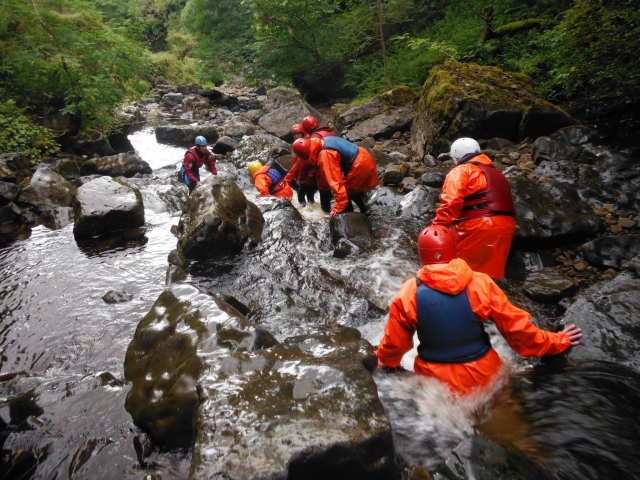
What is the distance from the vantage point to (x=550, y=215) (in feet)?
16.9

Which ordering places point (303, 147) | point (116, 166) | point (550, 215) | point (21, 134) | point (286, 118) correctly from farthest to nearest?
point (286, 118) < point (116, 166) < point (21, 134) < point (303, 147) < point (550, 215)

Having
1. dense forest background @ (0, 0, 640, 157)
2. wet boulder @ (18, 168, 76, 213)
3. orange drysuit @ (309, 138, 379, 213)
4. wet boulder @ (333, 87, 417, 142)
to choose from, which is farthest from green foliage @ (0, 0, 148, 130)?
orange drysuit @ (309, 138, 379, 213)

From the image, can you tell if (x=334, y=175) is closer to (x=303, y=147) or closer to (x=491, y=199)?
(x=303, y=147)

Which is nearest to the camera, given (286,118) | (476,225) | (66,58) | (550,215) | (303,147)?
(476,225)

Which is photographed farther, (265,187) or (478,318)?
(265,187)

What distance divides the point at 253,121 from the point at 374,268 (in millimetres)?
13325

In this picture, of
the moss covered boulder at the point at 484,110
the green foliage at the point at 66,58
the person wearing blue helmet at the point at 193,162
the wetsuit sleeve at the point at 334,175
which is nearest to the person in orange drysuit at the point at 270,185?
the person wearing blue helmet at the point at 193,162

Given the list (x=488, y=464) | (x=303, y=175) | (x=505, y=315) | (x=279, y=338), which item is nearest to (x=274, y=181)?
(x=303, y=175)

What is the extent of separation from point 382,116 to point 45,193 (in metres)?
9.31

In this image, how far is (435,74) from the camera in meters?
9.45

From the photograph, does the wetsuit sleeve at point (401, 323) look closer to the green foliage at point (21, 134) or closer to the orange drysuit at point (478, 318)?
the orange drysuit at point (478, 318)

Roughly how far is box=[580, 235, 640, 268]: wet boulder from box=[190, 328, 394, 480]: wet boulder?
3.87 meters

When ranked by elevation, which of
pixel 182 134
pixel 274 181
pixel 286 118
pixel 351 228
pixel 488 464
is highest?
pixel 286 118

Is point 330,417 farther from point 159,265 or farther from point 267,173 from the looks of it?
point 267,173
